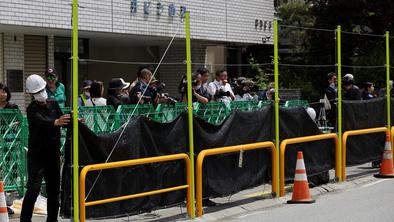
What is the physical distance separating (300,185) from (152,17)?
34.9 feet

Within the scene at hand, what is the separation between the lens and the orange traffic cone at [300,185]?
1133cm

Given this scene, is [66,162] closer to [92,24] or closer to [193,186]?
[193,186]

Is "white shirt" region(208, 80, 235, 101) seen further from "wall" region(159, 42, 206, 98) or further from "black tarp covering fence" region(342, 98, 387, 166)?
"wall" region(159, 42, 206, 98)

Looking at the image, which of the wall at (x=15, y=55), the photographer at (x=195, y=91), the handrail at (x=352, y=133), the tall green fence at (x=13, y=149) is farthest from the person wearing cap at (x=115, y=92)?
the wall at (x=15, y=55)

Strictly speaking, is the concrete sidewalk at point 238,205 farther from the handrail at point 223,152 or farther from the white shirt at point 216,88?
the white shirt at point 216,88

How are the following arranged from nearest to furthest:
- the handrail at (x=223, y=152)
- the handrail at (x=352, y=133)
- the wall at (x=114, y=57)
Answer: the handrail at (x=223, y=152), the handrail at (x=352, y=133), the wall at (x=114, y=57)

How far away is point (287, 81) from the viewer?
103 ft

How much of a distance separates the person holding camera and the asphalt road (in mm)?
3732

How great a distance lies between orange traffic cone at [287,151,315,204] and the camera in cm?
1133

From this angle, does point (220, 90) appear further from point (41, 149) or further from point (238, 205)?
point (41, 149)

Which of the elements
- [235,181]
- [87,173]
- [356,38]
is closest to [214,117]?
[235,181]

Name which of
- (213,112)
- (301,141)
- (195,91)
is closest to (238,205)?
(301,141)

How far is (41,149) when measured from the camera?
882cm

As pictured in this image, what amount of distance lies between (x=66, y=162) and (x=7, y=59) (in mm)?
10705
